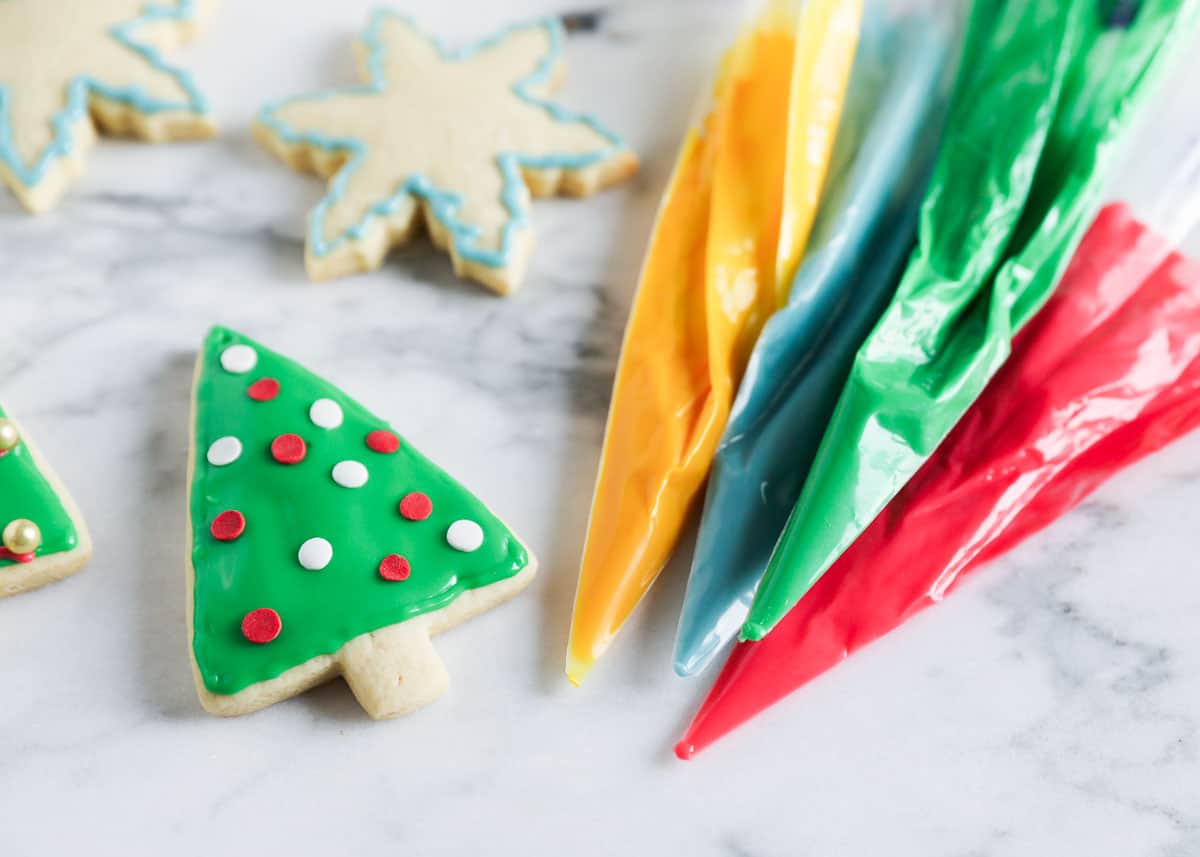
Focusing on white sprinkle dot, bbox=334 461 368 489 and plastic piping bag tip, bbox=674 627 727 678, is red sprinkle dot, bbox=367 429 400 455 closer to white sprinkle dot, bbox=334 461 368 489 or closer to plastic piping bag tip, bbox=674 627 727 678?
white sprinkle dot, bbox=334 461 368 489

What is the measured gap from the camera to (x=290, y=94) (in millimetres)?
1103

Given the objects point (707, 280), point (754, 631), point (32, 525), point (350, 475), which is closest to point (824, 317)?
point (707, 280)

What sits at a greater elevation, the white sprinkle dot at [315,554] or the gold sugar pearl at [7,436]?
the white sprinkle dot at [315,554]

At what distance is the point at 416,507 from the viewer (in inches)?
30.8

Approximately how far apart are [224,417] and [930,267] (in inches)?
21.7

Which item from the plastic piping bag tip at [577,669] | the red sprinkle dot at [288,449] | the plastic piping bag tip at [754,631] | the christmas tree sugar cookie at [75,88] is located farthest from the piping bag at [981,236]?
the christmas tree sugar cookie at [75,88]

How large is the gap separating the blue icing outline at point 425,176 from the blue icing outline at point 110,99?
9 cm

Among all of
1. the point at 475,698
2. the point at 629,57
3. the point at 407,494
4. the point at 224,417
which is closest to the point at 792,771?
the point at 475,698

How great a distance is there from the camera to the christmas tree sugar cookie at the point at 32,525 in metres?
0.75

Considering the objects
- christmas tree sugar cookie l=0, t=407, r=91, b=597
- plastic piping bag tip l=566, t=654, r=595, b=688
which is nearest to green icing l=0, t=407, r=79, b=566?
christmas tree sugar cookie l=0, t=407, r=91, b=597

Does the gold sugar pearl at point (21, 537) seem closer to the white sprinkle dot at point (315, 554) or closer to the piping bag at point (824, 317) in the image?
the white sprinkle dot at point (315, 554)

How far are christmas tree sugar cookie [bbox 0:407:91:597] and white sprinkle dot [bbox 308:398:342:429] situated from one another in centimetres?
17

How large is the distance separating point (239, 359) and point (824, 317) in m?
0.45

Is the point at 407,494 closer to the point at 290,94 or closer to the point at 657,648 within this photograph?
the point at 657,648
